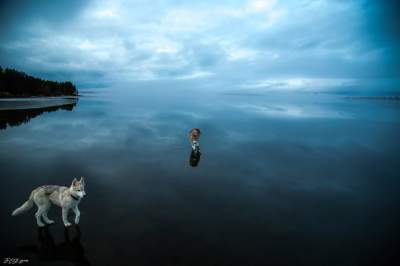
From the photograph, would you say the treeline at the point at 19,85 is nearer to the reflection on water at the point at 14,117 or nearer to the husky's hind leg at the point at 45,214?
the reflection on water at the point at 14,117

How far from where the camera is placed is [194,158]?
16.2 metres

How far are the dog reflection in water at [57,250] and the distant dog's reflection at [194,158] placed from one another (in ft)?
28.4

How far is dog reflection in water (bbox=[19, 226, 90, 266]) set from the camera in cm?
611

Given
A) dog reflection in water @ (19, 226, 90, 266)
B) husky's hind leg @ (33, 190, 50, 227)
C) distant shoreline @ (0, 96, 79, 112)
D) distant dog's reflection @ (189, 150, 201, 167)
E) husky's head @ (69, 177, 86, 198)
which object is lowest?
dog reflection in water @ (19, 226, 90, 266)

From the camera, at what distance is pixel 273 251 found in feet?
21.9

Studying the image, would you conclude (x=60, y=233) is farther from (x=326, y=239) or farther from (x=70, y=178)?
(x=326, y=239)

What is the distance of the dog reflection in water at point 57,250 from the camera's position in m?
6.11

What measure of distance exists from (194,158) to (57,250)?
34.8 ft

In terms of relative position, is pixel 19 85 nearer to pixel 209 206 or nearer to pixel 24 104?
pixel 24 104

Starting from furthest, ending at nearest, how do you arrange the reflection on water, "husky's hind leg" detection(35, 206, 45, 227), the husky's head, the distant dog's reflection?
the reflection on water, the distant dog's reflection, "husky's hind leg" detection(35, 206, 45, 227), the husky's head

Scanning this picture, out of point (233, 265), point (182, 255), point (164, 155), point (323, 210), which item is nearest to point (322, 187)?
point (323, 210)

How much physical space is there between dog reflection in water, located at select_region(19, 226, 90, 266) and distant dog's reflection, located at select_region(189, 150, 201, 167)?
8.65 meters

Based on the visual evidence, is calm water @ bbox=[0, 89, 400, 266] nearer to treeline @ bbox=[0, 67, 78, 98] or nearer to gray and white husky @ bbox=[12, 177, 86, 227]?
gray and white husky @ bbox=[12, 177, 86, 227]

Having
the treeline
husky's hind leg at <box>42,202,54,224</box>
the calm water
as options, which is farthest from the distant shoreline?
husky's hind leg at <box>42,202,54,224</box>
